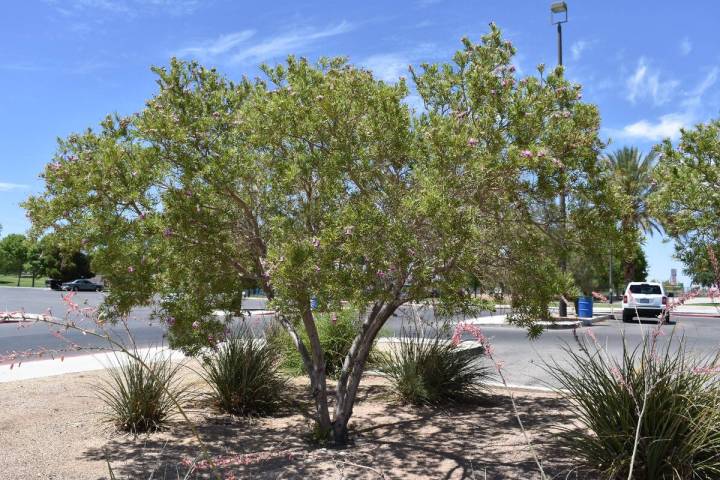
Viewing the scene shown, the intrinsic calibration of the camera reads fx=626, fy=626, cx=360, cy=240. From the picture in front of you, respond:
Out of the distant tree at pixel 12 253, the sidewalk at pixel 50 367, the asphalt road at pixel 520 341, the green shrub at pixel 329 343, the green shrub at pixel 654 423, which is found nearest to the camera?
the green shrub at pixel 654 423

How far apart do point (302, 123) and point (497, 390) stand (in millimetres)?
6125

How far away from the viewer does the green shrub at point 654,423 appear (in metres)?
4.84

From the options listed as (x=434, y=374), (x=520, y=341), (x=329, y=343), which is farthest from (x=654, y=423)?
(x=520, y=341)

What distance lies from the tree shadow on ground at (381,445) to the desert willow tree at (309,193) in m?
1.30

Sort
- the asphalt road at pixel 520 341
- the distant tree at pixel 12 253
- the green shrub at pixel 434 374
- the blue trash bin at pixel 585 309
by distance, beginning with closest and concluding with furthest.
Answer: the green shrub at pixel 434 374, the asphalt road at pixel 520 341, the blue trash bin at pixel 585 309, the distant tree at pixel 12 253

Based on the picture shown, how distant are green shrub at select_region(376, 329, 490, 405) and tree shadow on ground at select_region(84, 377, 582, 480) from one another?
233 millimetres

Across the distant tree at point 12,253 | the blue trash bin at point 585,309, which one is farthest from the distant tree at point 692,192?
the distant tree at point 12,253

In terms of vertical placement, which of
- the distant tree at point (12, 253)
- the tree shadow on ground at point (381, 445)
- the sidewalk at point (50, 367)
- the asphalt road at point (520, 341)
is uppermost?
the distant tree at point (12, 253)

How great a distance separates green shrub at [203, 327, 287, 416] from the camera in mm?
8398

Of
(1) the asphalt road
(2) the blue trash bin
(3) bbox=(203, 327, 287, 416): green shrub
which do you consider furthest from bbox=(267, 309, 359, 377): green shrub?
(2) the blue trash bin

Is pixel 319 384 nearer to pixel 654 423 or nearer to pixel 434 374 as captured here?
pixel 434 374

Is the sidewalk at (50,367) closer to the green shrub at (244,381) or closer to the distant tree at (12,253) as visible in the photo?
the green shrub at (244,381)

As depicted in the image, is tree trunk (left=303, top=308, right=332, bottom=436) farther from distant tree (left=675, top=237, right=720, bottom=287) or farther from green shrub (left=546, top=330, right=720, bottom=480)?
distant tree (left=675, top=237, right=720, bottom=287)

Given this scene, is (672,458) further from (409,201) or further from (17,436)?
(17,436)
